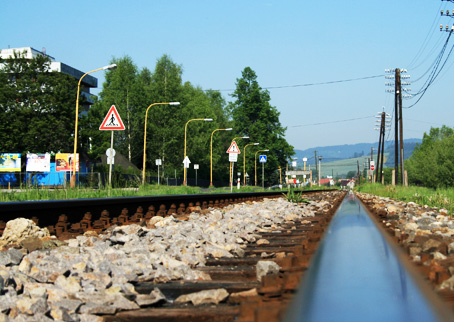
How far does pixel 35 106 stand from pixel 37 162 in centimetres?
987

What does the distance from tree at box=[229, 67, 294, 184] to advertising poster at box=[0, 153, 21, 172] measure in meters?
50.7

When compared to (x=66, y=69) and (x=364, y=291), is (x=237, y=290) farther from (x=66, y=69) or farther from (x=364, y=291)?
(x=66, y=69)

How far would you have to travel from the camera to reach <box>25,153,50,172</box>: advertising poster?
1829 inches

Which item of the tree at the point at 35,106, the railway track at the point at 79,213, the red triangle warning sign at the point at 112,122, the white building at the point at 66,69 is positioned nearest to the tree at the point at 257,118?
the white building at the point at 66,69

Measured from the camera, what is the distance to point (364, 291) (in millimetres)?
4129

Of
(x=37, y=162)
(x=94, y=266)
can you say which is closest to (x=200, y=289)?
(x=94, y=266)

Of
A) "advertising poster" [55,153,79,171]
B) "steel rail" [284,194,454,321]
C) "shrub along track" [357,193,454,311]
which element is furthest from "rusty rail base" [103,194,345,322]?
"advertising poster" [55,153,79,171]

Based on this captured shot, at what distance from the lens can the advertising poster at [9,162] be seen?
155 feet

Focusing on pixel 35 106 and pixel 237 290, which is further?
pixel 35 106

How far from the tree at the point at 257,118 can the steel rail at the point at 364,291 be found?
287 feet

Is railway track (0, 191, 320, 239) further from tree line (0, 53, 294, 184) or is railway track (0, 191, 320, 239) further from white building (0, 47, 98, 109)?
white building (0, 47, 98, 109)

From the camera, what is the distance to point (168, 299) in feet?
12.6

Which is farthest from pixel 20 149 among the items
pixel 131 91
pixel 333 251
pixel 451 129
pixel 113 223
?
pixel 451 129

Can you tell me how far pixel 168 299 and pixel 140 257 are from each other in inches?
58.6
